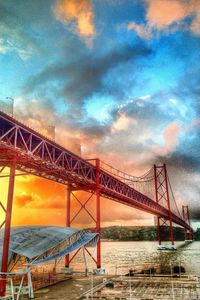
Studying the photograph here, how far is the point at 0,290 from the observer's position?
18.0 meters

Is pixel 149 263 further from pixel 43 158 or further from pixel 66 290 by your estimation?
pixel 43 158

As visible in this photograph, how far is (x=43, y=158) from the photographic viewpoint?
25094mm

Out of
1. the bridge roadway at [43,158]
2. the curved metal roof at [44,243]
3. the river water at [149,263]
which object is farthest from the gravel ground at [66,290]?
the bridge roadway at [43,158]

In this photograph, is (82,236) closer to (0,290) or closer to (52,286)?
(52,286)

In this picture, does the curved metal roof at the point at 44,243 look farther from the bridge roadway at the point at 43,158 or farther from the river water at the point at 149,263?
the river water at the point at 149,263

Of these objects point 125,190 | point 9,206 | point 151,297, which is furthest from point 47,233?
point 125,190

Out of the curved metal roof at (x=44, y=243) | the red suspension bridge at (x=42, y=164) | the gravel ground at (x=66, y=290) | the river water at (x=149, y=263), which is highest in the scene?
the red suspension bridge at (x=42, y=164)

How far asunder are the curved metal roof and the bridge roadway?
19.5 feet

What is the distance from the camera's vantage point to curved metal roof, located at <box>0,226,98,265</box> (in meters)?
20.3

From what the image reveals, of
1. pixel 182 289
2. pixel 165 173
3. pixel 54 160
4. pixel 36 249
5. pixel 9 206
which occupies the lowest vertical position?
pixel 182 289

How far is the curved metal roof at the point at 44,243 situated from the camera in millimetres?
20266

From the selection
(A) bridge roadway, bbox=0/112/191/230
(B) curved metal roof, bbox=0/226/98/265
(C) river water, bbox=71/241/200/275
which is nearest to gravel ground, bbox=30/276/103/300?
(B) curved metal roof, bbox=0/226/98/265

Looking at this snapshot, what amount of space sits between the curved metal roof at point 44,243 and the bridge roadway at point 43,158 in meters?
5.95

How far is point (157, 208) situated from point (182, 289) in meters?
63.0
